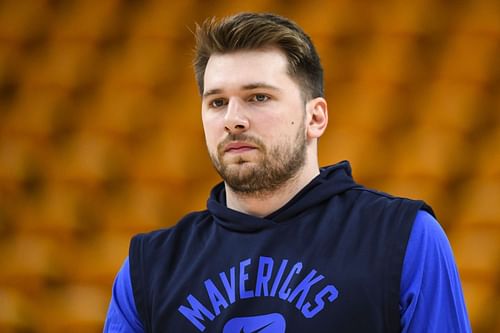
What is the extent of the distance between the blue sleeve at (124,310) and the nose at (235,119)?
6.7 inches

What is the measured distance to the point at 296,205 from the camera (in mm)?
722

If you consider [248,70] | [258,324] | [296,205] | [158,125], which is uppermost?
[158,125]

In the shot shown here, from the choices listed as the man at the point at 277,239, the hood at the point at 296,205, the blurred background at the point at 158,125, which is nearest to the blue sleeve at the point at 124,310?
the man at the point at 277,239

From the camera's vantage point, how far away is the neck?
73cm

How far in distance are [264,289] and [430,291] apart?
0.45ft

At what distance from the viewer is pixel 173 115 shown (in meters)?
1.66

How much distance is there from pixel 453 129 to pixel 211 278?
0.96 meters

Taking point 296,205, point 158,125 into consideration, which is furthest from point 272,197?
point 158,125

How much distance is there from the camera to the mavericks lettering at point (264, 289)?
664 mm

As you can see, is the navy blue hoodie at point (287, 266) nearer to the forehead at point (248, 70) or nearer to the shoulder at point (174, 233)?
the shoulder at point (174, 233)

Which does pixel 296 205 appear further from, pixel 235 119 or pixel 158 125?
pixel 158 125

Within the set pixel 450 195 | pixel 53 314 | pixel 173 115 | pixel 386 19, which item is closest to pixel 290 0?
pixel 386 19

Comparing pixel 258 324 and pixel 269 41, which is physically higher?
pixel 269 41

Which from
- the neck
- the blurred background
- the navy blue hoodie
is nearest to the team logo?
the navy blue hoodie
